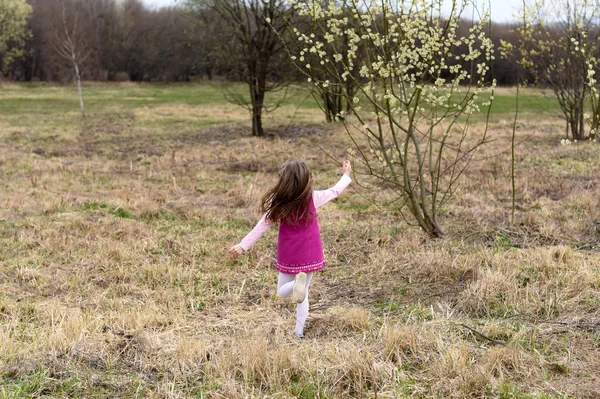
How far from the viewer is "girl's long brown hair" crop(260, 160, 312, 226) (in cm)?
393

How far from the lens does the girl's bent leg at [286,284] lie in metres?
4.07

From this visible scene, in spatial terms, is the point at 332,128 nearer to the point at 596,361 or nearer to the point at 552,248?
the point at 552,248

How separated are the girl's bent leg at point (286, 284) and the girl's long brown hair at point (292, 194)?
42cm

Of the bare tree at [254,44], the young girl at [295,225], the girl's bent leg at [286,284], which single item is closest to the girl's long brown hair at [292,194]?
the young girl at [295,225]

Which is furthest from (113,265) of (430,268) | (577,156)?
(577,156)

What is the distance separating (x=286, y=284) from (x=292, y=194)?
0.68m

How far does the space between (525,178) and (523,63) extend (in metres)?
5.94

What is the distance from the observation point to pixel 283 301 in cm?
489

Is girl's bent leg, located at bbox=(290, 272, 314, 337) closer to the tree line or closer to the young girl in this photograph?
the young girl

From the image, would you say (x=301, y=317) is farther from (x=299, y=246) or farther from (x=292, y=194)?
(x=292, y=194)

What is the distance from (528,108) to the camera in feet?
91.2

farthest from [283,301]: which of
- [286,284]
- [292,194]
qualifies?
[292,194]

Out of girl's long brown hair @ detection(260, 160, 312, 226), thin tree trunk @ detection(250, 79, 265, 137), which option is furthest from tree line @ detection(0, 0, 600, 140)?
girl's long brown hair @ detection(260, 160, 312, 226)

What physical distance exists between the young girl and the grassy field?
0.37 metres
